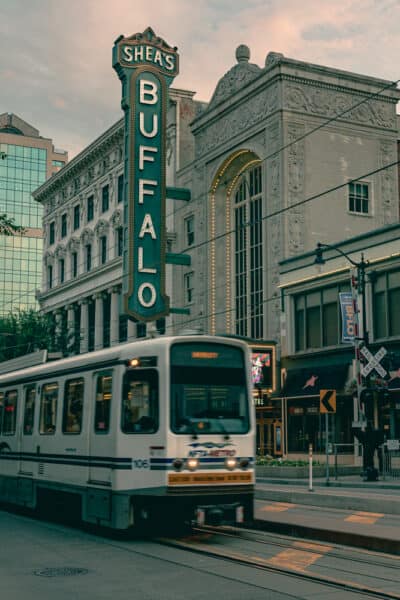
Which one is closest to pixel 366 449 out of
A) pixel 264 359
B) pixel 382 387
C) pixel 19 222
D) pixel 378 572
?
pixel 382 387

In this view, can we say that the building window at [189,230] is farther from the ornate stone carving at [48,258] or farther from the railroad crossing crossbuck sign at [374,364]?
the ornate stone carving at [48,258]

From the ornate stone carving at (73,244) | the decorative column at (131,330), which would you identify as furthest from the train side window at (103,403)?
the ornate stone carving at (73,244)

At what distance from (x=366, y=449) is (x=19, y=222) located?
101 m

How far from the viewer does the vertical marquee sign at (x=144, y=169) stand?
45.1 m

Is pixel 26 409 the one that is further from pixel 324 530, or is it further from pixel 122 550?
pixel 324 530

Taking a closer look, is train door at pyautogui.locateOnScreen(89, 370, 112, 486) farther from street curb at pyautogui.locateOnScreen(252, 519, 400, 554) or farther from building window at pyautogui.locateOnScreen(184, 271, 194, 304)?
building window at pyautogui.locateOnScreen(184, 271, 194, 304)

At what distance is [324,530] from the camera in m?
13.8

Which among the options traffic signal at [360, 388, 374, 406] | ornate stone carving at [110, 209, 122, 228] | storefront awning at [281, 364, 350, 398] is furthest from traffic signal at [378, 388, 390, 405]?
ornate stone carving at [110, 209, 122, 228]

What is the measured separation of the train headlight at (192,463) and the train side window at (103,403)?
5.68 feet

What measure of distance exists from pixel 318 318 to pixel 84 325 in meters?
29.4

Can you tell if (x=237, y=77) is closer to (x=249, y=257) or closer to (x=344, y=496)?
(x=249, y=257)

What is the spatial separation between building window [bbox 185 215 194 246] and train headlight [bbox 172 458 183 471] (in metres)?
41.0

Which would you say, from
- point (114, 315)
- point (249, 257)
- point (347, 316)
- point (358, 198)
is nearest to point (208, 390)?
point (347, 316)

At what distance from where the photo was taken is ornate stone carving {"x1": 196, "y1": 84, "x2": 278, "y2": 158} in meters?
46.5
